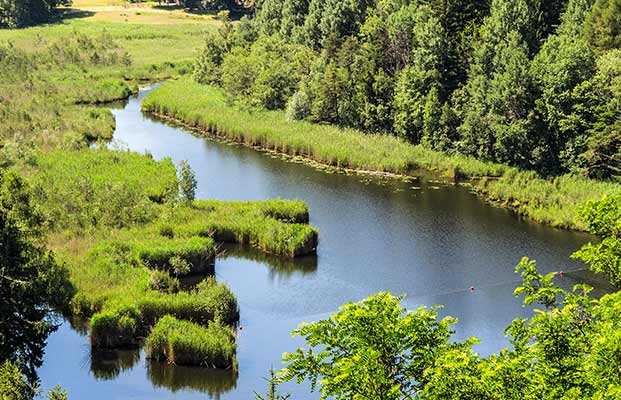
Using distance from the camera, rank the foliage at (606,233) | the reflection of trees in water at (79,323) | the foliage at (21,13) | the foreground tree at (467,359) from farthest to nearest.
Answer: the foliage at (21,13)
the reflection of trees in water at (79,323)
the foliage at (606,233)
the foreground tree at (467,359)

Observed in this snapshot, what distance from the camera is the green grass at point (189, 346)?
37.8 m

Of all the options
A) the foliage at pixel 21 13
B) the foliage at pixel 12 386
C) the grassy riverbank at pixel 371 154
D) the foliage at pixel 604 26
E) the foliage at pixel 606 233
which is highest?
the foliage at pixel 604 26

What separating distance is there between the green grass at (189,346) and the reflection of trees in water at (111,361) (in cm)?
98

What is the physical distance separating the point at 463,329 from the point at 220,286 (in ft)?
38.8

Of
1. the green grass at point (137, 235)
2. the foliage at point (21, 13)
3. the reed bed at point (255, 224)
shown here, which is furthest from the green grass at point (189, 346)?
the foliage at point (21, 13)

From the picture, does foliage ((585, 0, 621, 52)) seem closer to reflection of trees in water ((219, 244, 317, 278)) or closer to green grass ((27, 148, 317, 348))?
green grass ((27, 148, 317, 348))

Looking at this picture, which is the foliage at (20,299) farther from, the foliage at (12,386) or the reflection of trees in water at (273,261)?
the reflection of trees in water at (273,261)

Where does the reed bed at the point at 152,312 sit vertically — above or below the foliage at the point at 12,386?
below

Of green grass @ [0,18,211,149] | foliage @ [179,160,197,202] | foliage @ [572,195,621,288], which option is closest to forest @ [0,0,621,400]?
foliage @ [572,195,621,288]

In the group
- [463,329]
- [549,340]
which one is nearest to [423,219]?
[463,329]

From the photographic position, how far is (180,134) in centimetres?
8412

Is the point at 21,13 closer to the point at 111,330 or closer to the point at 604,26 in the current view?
the point at 604,26

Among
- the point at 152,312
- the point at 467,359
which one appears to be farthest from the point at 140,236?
the point at 467,359

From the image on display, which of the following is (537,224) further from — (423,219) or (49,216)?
(49,216)
